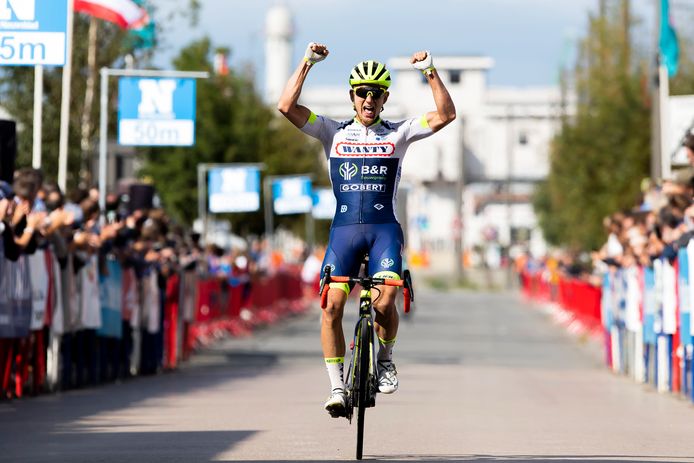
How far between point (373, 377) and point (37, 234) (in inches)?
256

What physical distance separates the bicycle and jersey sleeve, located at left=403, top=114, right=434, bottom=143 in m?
1.00

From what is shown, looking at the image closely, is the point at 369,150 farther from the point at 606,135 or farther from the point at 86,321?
the point at 606,135

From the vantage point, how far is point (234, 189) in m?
44.4

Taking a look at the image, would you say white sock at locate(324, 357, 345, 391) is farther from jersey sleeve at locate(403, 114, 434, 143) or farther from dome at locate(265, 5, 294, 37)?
dome at locate(265, 5, 294, 37)

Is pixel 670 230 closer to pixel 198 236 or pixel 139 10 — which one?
pixel 139 10

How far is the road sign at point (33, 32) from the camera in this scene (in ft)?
60.5

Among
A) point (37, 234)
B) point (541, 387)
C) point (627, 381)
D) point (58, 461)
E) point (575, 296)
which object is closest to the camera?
point (58, 461)

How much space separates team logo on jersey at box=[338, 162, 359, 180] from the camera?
12.0 metres

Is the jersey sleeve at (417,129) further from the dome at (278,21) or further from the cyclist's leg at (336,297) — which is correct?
the dome at (278,21)

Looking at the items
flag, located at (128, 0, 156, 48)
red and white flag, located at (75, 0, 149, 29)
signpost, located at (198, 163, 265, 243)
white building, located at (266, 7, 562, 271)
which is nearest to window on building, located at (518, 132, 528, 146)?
white building, located at (266, 7, 562, 271)

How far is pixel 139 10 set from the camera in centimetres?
2545

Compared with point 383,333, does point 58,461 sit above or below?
below

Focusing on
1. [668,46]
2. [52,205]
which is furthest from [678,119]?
[52,205]

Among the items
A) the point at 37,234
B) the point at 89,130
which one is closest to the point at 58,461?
the point at 37,234
